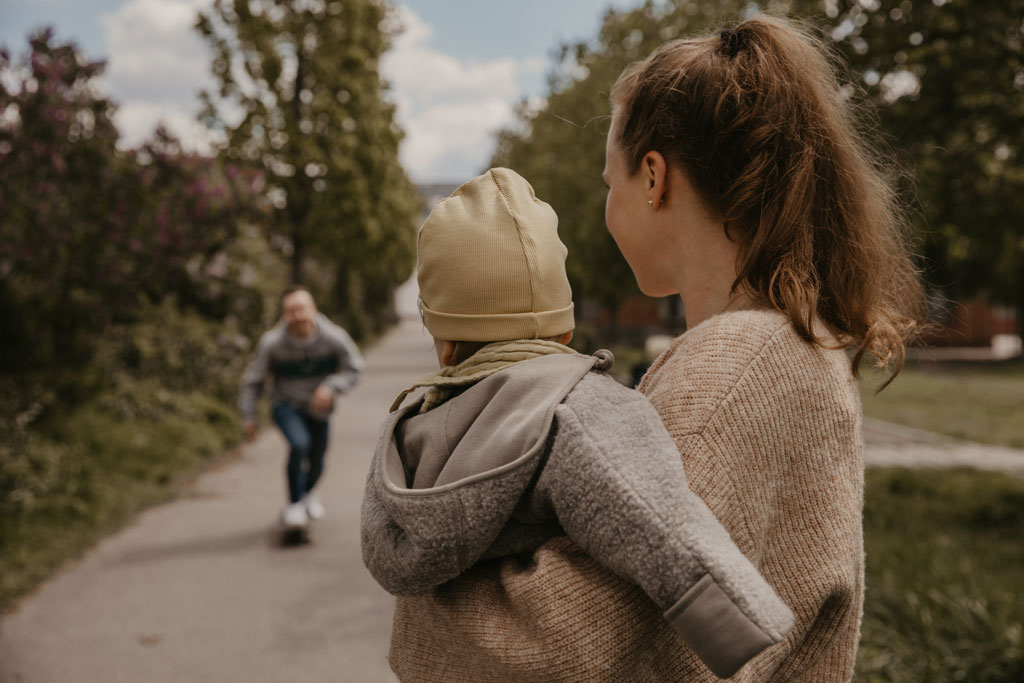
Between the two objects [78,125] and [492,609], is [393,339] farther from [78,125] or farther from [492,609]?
[492,609]

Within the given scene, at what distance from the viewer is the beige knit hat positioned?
1305 mm

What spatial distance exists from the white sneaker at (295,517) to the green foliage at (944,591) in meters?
4.05

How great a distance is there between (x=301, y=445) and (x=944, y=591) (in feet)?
14.7

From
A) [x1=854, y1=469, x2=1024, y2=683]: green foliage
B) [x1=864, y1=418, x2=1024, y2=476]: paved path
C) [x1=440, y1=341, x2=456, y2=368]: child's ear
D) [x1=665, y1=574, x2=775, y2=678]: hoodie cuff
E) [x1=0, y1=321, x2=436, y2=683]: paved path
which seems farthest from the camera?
[x1=864, y1=418, x2=1024, y2=476]: paved path

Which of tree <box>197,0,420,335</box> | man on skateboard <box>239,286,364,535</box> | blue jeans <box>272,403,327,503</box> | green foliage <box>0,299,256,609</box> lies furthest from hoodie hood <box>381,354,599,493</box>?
tree <box>197,0,420,335</box>

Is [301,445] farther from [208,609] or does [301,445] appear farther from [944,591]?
[944,591]

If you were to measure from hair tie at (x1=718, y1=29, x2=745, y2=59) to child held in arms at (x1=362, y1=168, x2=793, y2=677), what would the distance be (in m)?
0.37

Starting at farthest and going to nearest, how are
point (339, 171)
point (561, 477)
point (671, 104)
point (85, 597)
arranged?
point (339, 171) → point (85, 597) → point (671, 104) → point (561, 477)

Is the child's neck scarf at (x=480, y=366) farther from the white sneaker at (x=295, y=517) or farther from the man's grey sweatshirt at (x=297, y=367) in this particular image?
the white sneaker at (x=295, y=517)

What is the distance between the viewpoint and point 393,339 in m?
39.7

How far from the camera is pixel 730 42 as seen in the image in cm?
140

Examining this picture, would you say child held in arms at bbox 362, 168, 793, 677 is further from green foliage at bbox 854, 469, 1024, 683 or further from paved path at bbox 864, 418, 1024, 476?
paved path at bbox 864, 418, 1024, 476

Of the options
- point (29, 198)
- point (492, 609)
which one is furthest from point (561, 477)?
point (29, 198)

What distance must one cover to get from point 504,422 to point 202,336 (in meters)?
12.4
